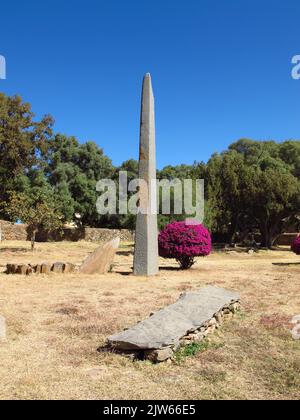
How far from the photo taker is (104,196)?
41969mm

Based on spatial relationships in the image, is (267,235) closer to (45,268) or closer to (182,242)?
(182,242)

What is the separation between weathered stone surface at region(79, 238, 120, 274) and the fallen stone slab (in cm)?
723

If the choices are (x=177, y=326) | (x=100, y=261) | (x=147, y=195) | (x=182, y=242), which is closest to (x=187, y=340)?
(x=177, y=326)

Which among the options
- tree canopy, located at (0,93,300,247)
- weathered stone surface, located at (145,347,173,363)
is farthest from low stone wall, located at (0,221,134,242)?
weathered stone surface, located at (145,347,173,363)

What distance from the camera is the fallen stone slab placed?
5.98 metres

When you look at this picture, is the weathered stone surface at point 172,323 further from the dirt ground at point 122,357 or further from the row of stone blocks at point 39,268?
the row of stone blocks at point 39,268

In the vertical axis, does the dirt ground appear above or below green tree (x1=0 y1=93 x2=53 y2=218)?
below

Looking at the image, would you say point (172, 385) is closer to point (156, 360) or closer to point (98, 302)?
point (156, 360)

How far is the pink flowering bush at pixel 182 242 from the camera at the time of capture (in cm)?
1692

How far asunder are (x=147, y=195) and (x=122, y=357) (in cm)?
987

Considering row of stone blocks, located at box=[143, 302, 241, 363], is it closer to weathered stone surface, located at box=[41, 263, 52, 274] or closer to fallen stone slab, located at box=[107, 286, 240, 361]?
fallen stone slab, located at box=[107, 286, 240, 361]

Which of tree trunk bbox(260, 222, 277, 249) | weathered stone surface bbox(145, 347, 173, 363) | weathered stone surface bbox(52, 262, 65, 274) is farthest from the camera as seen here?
tree trunk bbox(260, 222, 277, 249)

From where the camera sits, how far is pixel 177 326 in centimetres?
665

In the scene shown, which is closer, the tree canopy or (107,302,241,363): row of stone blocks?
(107,302,241,363): row of stone blocks
